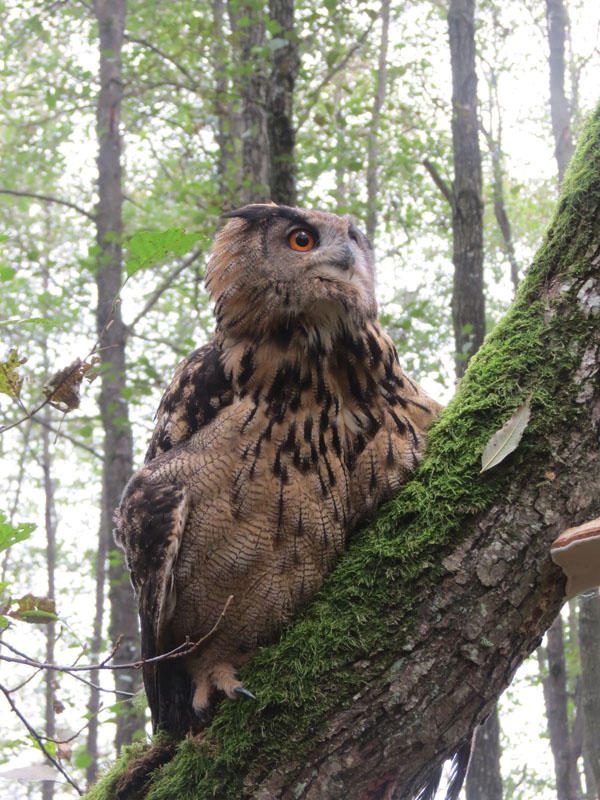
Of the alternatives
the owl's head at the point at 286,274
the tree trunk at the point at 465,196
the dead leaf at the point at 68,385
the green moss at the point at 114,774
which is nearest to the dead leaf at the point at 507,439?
the owl's head at the point at 286,274

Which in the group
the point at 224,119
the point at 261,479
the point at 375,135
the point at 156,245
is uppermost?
the point at 224,119

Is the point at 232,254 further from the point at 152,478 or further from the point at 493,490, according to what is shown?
the point at 493,490

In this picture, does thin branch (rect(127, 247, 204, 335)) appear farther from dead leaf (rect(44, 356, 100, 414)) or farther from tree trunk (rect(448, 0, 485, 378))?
dead leaf (rect(44, 356, 100, 414))

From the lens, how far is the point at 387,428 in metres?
2.42

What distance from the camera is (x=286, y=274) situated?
8.30ft

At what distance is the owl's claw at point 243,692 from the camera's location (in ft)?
7.02

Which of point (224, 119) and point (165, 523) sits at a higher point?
point (224, 119)

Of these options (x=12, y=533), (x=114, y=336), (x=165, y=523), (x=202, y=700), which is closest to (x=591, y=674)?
(x=114, y=336)

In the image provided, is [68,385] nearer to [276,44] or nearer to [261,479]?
[261,479]

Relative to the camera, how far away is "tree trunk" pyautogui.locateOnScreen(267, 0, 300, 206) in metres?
4.64

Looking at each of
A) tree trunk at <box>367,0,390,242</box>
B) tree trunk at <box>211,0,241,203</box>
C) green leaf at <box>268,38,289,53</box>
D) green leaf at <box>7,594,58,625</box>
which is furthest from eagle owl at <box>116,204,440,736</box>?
tree trunk at <box>367,0,390,242</box>

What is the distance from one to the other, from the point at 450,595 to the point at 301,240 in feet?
4.42

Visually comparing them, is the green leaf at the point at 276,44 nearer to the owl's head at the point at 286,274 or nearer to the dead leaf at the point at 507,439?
the owl's head at the point at 286,274

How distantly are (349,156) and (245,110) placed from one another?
5.98 feet
